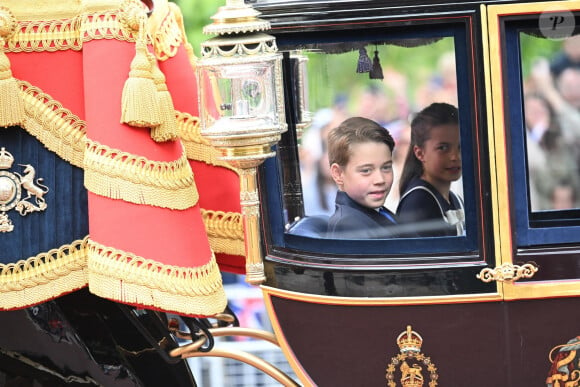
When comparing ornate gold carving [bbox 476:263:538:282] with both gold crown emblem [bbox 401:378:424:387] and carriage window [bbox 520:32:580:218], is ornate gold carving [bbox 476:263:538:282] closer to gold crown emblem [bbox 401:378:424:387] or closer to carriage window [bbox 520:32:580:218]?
carriage window [bbox 520:32:580:218]

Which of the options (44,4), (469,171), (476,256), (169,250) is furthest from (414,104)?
(44,4)

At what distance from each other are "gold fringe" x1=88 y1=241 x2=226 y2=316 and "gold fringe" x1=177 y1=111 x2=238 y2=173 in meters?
0.53

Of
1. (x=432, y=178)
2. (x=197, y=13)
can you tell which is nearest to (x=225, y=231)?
(x=432, y=178)

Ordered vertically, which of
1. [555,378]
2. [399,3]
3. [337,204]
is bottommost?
[555,378]

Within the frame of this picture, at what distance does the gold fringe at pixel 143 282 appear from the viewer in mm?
2643

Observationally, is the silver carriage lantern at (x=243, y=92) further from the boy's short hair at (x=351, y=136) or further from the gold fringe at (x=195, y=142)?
the gold fringe at (x=195, y=142)

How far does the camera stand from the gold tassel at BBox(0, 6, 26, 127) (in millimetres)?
2668

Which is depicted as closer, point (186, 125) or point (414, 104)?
point (414, 104)

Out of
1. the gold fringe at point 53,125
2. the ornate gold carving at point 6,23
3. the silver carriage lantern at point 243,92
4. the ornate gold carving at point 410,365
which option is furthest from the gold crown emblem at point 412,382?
the ornate gold carving at point 6,23

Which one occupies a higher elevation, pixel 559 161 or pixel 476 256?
pixel 559 161

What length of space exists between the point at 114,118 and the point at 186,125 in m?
0.46

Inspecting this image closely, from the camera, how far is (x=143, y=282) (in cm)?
264

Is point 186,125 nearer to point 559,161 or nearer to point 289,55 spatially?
point 289,55

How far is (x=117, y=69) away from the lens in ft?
8.91
